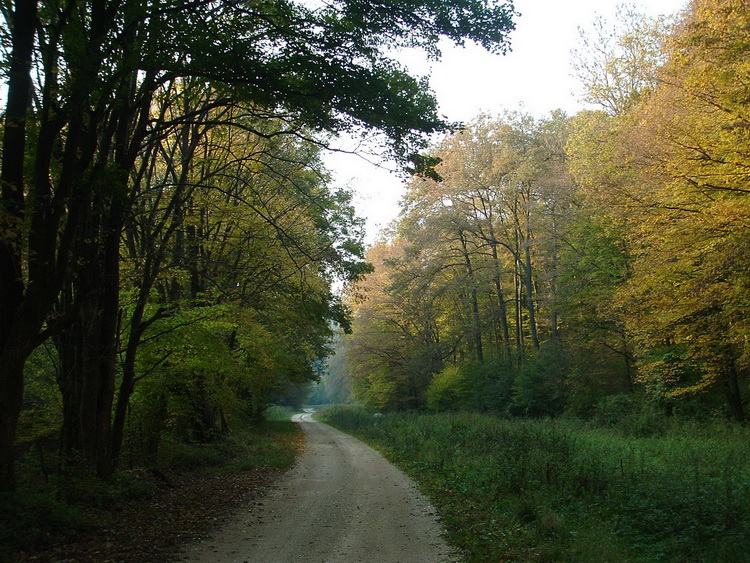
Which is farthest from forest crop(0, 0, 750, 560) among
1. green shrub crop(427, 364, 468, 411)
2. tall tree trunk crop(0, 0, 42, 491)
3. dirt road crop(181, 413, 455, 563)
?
green shrub crop(427, 364, 468, 411)

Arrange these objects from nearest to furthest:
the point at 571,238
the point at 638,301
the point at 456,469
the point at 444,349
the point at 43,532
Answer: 1. the point at 43,532
2. the point at 456,469
3. the point at 638,301
4. the point at 571,238
5. the point at 444,349

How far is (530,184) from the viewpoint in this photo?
86.8 ft

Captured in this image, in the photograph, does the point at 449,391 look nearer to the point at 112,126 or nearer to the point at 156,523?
the point at 156,523

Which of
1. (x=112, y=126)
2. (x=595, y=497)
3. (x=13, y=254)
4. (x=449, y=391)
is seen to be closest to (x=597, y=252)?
(x=449, y=391)

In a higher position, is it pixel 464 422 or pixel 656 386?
pixel 656 386

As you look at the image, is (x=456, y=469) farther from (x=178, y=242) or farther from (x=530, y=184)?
(x=530, y=184)

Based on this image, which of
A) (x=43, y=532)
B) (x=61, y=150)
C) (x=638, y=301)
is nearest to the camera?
(x=43, y=532)

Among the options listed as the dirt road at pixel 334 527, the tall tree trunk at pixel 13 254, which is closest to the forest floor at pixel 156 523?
the dirt road at pixel 334 527

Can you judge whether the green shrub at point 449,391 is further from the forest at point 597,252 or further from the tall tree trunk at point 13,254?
the tall tree trunk at point 13,254

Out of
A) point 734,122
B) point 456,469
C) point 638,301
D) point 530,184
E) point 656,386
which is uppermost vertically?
point 530,184

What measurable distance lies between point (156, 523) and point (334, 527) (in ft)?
8.64

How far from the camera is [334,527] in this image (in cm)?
744

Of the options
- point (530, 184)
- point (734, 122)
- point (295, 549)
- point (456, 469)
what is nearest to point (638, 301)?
point (734, 122)

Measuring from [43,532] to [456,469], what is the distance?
8.27 m
